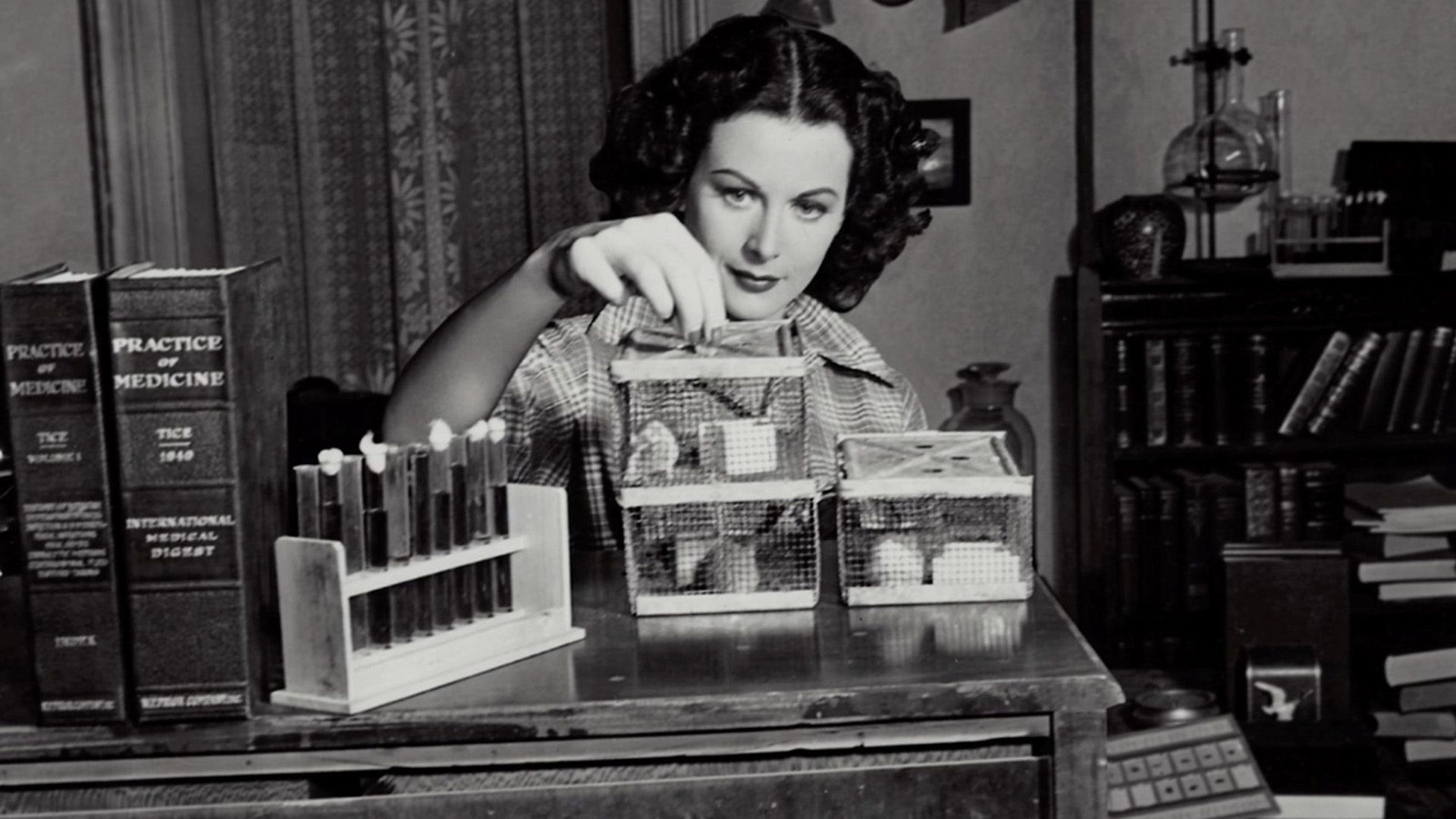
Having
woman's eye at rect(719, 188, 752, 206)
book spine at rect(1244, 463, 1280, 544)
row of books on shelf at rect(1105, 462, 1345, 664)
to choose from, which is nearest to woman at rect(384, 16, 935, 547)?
woman's eye at rect(719, 188, 752, 206)

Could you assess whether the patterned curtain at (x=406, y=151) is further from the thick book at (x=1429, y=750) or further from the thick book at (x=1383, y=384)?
the thick book at (x=1429, y=750)

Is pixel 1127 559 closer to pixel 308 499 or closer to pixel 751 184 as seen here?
pixel 751 184

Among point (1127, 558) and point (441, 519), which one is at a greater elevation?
point (441, 519)

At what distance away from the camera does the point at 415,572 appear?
38.7 inches

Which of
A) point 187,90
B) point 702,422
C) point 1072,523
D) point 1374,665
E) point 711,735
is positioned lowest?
point 1374,665

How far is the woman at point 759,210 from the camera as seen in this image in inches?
68.2

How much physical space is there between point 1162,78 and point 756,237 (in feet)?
9.23

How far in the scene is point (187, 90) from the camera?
357cm

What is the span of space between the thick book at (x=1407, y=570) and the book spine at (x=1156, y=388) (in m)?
0.56

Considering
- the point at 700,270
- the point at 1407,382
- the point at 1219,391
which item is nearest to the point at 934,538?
the point at 700,270

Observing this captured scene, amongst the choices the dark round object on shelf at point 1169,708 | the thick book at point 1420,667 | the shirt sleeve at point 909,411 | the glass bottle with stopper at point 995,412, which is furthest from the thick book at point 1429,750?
the shirt sleeve at point 909,411

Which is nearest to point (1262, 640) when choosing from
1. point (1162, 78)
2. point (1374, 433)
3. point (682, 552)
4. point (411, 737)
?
point (1374, 433)

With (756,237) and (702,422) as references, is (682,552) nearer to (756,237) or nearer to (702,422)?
(702,422)

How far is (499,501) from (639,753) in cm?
22
